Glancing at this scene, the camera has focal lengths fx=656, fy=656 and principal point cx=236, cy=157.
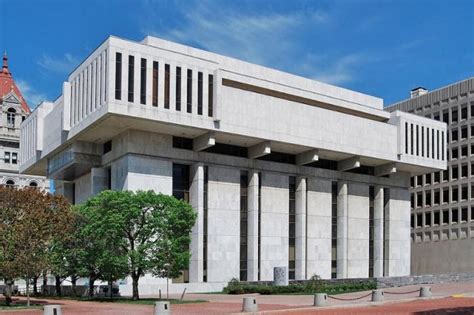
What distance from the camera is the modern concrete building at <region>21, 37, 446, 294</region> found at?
57.1 m

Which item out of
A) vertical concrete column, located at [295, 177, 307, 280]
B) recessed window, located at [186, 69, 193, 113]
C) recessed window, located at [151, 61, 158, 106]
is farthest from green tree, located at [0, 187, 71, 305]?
vertical concrete column, located at [295, 177, 307, 280]

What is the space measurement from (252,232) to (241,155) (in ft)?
25.6

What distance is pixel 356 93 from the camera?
77.5 meters

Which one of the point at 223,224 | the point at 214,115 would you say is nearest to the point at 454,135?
the point at 223,224

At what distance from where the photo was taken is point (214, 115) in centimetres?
5897

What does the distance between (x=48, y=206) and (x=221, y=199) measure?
24017mm

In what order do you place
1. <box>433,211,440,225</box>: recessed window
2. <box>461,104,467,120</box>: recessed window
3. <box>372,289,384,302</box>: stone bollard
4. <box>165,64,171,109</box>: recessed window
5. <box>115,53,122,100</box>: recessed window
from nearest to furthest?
<box>372,289,384,302</box>: stone bollard, <box>115,53,122,100</box>: recessed window, <box>165,64,171,109</box>: recessed window, <box>461,104,467,120</box>: recessed window, <box>433,211,440,225</box>: recessed window

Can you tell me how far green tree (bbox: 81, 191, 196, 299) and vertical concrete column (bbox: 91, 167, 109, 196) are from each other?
15922 mm

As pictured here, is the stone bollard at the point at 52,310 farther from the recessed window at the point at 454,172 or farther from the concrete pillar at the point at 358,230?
the recessed window at the point at 454,172

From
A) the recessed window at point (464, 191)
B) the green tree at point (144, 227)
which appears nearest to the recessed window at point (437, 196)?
the recessed window at point (464, 191)

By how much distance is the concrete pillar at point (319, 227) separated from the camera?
2704 inches

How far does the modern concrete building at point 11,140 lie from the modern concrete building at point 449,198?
60962mm

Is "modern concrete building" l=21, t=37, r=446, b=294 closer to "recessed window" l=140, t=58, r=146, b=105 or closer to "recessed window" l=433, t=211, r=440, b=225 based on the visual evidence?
"recessed window" l=140, t=58, r=146, b=105

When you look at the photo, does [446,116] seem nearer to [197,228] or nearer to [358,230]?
[358,230]
